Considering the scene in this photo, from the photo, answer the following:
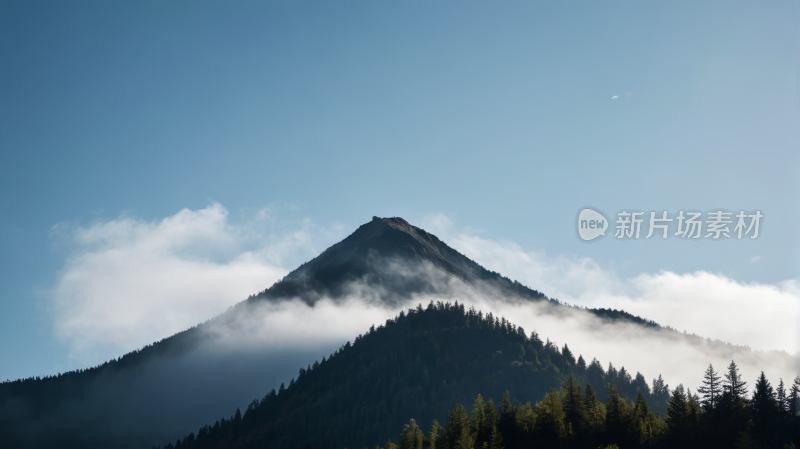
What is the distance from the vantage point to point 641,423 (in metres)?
127

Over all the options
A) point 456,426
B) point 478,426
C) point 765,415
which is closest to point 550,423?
point 478,426

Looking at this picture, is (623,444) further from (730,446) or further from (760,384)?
(760,384)

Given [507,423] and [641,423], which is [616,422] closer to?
[641,423]

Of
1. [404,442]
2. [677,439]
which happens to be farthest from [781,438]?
[404,442]

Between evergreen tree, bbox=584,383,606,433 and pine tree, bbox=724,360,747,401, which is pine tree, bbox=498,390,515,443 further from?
pine tree, bbox=724,360,747,401

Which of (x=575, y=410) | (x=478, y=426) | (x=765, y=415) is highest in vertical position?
(x=575, y=410)

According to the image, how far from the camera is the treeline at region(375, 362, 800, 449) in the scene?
112 meters

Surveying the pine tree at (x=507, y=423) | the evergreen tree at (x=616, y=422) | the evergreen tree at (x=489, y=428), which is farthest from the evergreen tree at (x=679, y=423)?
the evergreen tree at (x=489, y=428)

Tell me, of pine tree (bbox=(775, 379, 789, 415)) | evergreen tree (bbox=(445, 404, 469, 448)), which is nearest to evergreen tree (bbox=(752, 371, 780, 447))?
pine tree (bbox=(775, 379, 789, 415))

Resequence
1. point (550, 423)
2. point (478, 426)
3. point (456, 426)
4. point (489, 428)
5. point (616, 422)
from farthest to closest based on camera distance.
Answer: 1. point (478, 426)
2. point (456, 426)
3. point (489, 428)
4. point (550, 423)
5. point (616, 422)

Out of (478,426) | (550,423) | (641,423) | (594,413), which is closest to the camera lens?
(641,423)

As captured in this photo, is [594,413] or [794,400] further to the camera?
[594,413]

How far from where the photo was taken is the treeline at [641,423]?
112m

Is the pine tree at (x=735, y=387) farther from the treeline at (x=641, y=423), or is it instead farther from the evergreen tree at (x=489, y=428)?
the evergreen tree at (x=489, y=428)
